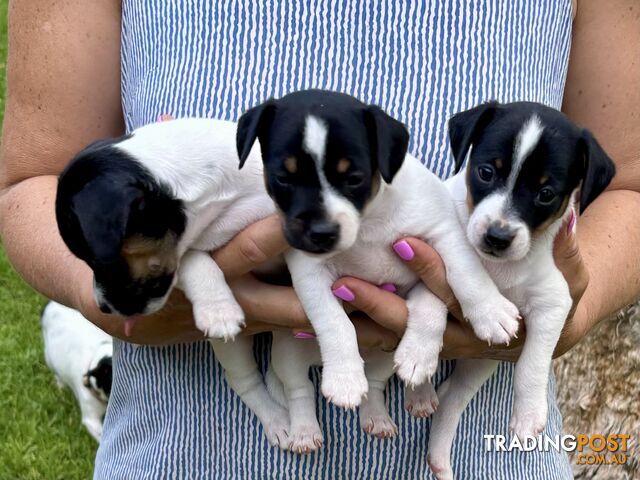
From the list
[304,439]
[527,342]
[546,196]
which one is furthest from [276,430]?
[546,196]

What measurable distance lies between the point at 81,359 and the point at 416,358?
10.7 ft

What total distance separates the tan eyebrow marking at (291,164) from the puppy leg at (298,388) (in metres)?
0.50

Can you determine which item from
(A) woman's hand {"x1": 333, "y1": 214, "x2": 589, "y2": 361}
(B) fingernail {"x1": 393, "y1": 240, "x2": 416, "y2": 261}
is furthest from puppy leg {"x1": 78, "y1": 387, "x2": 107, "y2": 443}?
(B) fingernail {"x1": 393, "y1": 240, "x2": 416, "y2": 261}

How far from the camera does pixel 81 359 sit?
5.05 metres

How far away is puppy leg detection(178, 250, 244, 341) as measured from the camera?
219 centimetres

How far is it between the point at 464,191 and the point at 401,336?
453mm

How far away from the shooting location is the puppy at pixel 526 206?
2.24 meters

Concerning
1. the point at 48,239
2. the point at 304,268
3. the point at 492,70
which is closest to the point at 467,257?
the point at 304,268

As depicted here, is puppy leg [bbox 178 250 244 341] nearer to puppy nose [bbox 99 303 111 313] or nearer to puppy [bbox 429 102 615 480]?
puppy nose [bbox 99 303 111 313]

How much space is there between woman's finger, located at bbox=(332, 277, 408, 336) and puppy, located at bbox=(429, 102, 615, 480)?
0.26 m

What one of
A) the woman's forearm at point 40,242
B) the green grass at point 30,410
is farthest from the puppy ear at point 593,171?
the green grass at point 30,410

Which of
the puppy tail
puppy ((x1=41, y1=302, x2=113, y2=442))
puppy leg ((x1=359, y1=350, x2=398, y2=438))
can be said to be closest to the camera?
puppy leg ((x1=359, y1=350, x2=398, y2=438))

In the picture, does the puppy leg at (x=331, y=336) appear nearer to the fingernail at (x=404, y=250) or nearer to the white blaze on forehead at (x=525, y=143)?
the fingernail at (x=404, y=250)

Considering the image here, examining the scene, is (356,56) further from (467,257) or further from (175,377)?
(175,377)
